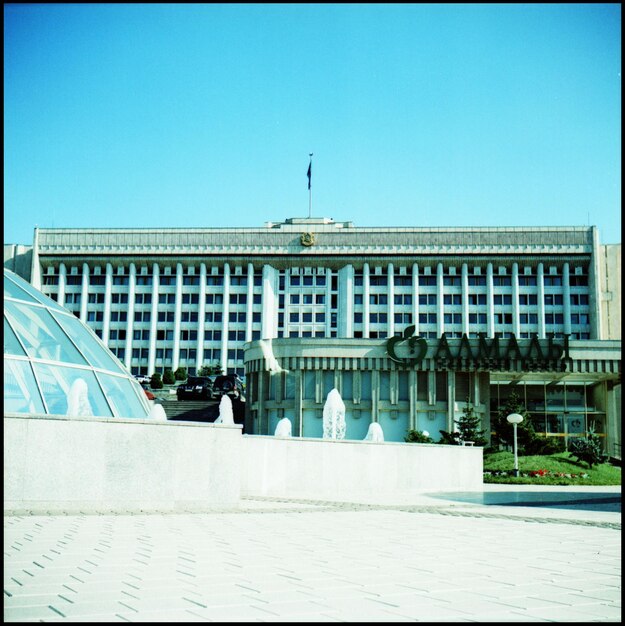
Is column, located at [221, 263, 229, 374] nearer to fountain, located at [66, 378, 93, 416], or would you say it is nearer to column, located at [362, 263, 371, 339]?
column, located at [362, 263, 371, 339]

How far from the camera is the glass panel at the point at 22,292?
1880 cm

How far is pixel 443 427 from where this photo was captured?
56.3 metres

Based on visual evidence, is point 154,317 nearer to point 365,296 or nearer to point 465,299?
point 365,296

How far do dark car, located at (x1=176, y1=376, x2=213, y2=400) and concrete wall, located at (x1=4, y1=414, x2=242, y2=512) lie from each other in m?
47.8

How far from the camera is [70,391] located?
1684 cm

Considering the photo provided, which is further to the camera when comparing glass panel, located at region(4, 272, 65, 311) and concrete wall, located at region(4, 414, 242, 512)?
glass panel, located at region(4, 272, 65, 311)

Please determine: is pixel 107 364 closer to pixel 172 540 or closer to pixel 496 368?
pixel 172 540

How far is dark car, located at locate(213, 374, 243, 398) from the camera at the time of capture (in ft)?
210

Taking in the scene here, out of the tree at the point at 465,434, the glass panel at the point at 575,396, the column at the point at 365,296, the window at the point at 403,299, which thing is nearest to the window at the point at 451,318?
the window at the point at 403,299

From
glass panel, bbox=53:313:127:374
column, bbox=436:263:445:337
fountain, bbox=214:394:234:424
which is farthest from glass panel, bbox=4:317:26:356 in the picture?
column, bbox=436:263:445:337

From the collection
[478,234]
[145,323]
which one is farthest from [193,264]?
[478,234]

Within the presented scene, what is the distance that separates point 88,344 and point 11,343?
3.75 meters

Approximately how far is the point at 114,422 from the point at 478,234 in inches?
3083

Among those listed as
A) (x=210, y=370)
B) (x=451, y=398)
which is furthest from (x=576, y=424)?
(x=210, y=370)
